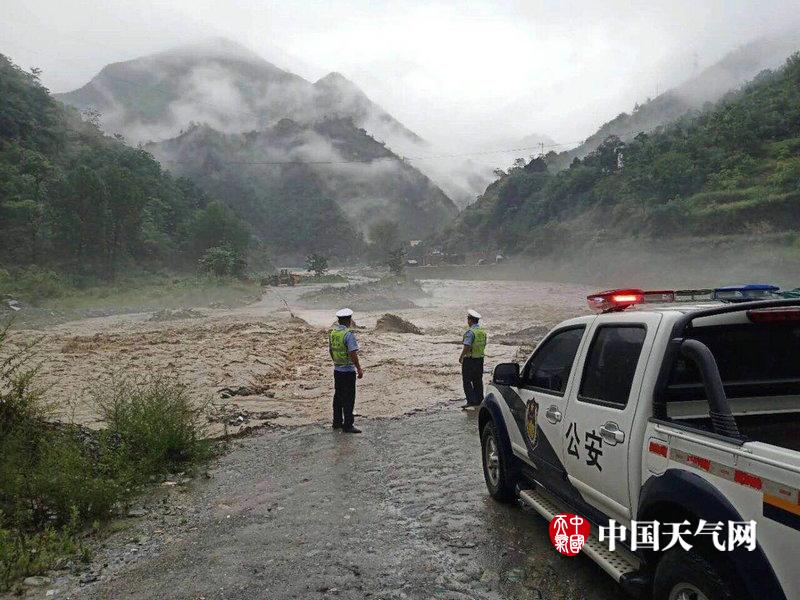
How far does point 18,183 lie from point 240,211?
102 metres

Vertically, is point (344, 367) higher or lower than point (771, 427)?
lower

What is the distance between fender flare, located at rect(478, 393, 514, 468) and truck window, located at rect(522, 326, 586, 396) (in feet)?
1.75

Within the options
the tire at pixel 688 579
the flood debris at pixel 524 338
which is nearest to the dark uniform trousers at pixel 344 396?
the tire at pixel 688 579

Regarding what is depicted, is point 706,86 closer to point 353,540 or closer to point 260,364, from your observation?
point 260,364

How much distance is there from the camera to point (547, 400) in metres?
4.04

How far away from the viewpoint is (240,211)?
155250 millimetres

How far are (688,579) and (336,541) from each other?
2.99 metres

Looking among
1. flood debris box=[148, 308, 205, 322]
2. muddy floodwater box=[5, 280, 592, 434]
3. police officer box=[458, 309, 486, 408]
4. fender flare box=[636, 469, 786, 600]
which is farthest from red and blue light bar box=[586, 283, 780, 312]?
flood debris box=[148, 308, 205, 322]

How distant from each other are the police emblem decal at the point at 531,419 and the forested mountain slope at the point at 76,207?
52206 millimetres

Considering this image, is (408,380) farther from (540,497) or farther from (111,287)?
(111,287)

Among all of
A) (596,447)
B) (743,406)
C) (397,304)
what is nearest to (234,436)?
(596,447)

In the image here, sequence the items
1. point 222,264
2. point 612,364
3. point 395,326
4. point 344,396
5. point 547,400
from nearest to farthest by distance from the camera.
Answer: point 612,364, point 547,400, point 344,396, point 395,326, point 222,264

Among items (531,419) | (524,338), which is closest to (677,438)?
(531,419)

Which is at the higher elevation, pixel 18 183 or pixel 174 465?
pixel 18 183
